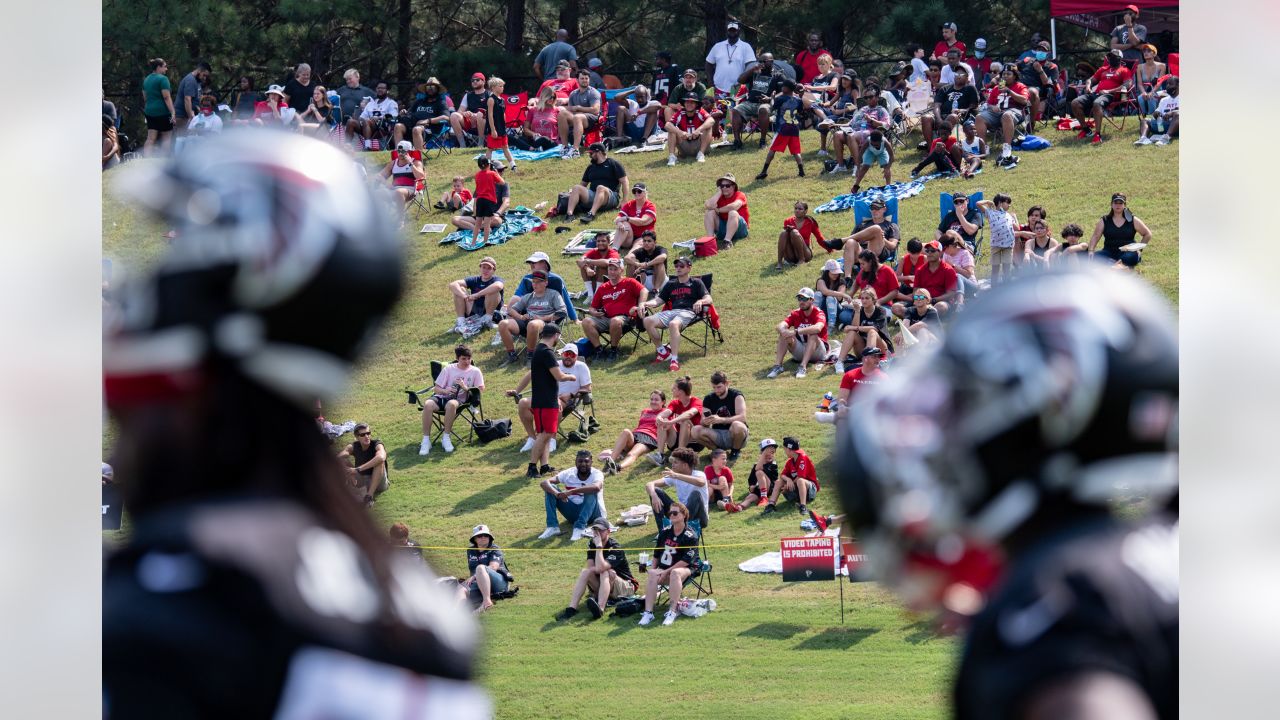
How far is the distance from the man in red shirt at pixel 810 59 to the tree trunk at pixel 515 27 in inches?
219

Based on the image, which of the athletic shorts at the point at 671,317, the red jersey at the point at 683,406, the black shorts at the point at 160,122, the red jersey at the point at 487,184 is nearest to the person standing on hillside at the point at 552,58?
the red jersey at the point at 487,184

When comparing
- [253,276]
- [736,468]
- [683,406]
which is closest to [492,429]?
[683,406]

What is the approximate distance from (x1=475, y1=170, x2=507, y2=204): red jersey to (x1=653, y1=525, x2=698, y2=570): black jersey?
23.6 feet

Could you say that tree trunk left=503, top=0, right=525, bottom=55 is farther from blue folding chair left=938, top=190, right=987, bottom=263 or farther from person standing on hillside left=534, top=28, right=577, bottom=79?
blue folding chair left=938, top=190, right=987, bottom=263

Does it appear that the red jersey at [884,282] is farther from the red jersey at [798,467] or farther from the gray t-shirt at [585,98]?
the gray t-shirt at [585,98]

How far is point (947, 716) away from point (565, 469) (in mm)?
10979

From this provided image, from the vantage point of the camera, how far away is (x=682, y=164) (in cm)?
1889

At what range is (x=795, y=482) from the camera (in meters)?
11.4

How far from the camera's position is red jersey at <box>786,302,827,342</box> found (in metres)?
13.5

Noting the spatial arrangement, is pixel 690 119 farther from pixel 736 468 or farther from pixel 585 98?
pixel 736 468

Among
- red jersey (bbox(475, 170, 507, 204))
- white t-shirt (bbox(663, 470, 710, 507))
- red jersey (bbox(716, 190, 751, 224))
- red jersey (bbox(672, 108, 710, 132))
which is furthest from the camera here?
red jersey (bbox(672, 108, 710, 132))

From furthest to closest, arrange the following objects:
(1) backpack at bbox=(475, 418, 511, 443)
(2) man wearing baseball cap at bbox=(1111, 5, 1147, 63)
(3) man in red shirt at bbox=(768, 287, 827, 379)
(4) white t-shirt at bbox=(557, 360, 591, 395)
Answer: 1. (2) man wearing baseball cap at bbox=(1111, 5, 1147, 63)
2. (3) man in red shirt at bbox=(768, 287, 827, 379)
3. (1) backpack at bbox=(475, 418, 511, 443)
4. (4) white t-shirt at bbox=(557, 360, 591, 395)

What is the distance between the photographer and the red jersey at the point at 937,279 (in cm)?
1041

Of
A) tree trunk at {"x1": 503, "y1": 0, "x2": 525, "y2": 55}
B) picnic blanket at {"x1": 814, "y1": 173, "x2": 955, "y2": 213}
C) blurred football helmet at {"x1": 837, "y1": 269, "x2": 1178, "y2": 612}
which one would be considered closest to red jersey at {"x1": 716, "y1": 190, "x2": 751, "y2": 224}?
picnic blanket at {"x1": 814, "y1": 173, "x2": 955, "y2": 213}
